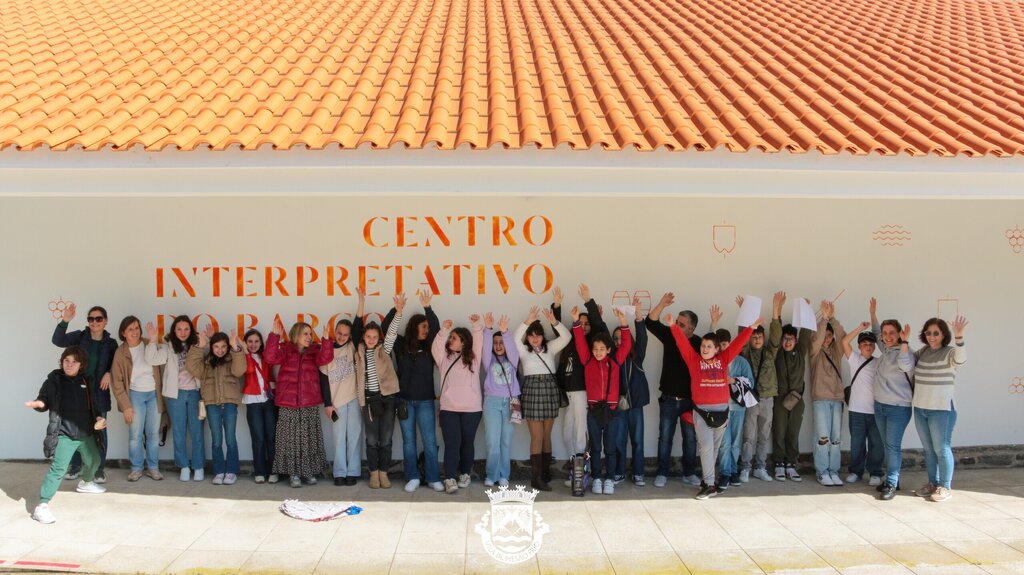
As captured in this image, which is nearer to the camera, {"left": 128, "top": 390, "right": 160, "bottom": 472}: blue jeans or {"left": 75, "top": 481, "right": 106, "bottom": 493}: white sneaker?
{"left": 75, "top": 481, "right": 106, "bottom": 493}: white sneaker

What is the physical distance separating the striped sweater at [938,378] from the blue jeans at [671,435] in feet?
Answer: 6.52

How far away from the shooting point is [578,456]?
268 inches

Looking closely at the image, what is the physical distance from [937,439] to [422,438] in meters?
4.59

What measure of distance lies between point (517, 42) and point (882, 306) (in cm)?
466

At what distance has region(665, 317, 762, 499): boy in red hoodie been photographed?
21.5 ft

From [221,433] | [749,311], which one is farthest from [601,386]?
[221,433]

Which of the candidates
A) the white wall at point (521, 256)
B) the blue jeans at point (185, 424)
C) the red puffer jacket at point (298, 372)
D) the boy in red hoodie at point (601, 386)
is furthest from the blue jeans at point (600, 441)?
the blue jeans at point (185, 424)

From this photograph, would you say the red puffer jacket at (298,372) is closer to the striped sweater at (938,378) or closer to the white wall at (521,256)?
the white wall at (521,256)

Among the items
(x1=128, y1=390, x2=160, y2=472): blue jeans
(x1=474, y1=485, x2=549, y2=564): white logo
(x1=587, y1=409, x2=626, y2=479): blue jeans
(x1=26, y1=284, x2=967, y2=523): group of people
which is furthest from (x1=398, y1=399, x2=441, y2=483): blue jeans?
(x1=128, y1=390, x2=160, y2=472): blue jeans

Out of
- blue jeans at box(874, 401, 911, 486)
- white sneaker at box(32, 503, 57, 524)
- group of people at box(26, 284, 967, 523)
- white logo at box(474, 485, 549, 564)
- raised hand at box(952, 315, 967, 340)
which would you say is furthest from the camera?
group of people at box(26, 284, 967, 523)

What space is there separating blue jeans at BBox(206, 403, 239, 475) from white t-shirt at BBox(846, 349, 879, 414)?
5862 millimetres

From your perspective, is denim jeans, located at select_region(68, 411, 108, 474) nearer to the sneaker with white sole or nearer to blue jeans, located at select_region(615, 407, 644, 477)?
blue jeans, located at select_region(615, 407, 644, 477)

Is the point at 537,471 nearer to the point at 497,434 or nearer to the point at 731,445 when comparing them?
the point at 497,434

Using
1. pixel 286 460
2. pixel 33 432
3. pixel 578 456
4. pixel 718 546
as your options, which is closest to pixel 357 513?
pixel 286 460
